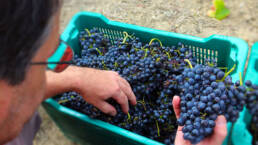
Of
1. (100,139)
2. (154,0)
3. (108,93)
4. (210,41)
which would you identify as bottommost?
(100,139)

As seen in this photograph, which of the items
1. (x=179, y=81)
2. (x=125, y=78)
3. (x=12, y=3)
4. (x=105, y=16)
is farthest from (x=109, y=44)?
(x=12, y=3)

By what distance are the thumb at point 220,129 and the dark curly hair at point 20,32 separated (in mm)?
600

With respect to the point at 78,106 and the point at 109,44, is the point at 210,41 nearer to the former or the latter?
the point at 109,44

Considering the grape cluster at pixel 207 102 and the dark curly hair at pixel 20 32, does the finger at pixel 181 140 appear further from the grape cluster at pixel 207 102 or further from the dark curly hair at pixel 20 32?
the dark curly hair at pixel 20 32

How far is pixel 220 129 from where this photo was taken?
2.68 feet

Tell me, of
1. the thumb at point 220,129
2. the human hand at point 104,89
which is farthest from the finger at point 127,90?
the thumb at point 220,129

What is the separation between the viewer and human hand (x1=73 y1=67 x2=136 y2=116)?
107 centimetres

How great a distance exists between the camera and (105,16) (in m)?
1.43

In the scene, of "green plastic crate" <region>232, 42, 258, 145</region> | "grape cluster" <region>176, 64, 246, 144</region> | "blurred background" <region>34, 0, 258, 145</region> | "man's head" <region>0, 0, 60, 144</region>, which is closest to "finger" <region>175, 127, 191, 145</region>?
"grape cluster" <region>176, 64, 246, 144</region>

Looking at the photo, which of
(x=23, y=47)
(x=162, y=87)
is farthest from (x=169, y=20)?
(x=23, y=47)

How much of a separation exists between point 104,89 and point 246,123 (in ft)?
1.85

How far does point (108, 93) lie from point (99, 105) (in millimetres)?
69

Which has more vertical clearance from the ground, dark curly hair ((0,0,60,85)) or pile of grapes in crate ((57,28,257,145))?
dark curly hair ((0,0,60,85))

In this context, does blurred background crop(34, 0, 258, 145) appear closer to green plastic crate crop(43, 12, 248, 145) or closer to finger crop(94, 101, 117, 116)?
green plastic crate crop(43, 12, 248, 145)
